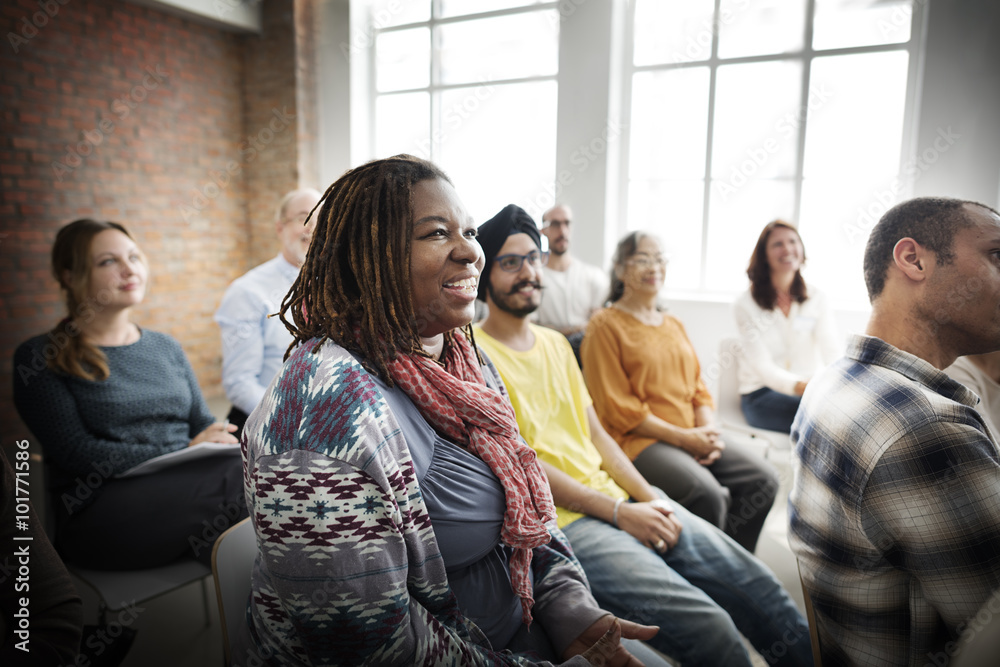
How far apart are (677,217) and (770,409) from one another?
8.21ft

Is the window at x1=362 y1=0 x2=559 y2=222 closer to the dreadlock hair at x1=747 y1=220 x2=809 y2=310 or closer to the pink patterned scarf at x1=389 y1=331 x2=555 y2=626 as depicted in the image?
the dreadlock hair at x1=747 y1=220 x2=809 y2=310

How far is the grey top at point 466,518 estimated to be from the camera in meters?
0.93

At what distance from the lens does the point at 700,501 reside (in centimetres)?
208

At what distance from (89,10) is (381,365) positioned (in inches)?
218

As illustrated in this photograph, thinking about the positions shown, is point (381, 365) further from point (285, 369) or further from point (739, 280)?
point (739, 280)

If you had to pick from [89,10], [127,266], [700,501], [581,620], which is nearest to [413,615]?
[581,620]

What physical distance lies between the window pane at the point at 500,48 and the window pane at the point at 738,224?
Result: 6.43 ft

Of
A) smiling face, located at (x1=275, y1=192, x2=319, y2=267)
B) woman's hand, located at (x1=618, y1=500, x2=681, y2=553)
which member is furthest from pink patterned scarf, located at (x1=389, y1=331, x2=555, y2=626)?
smiling face, located at (x1=275, y1=192, x2=319, y2=267)

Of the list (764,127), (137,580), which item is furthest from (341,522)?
(764,127)

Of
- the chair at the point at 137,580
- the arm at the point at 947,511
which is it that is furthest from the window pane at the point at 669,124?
the chair at the point at 137,580

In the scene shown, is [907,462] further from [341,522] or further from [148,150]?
[148,150]

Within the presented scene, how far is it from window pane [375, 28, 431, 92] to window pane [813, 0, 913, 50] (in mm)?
3488

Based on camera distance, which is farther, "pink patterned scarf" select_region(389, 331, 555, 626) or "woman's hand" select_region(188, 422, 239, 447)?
"woman's hand" select_region(188, 422, 239, 447)

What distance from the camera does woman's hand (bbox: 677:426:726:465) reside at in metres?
2.28
